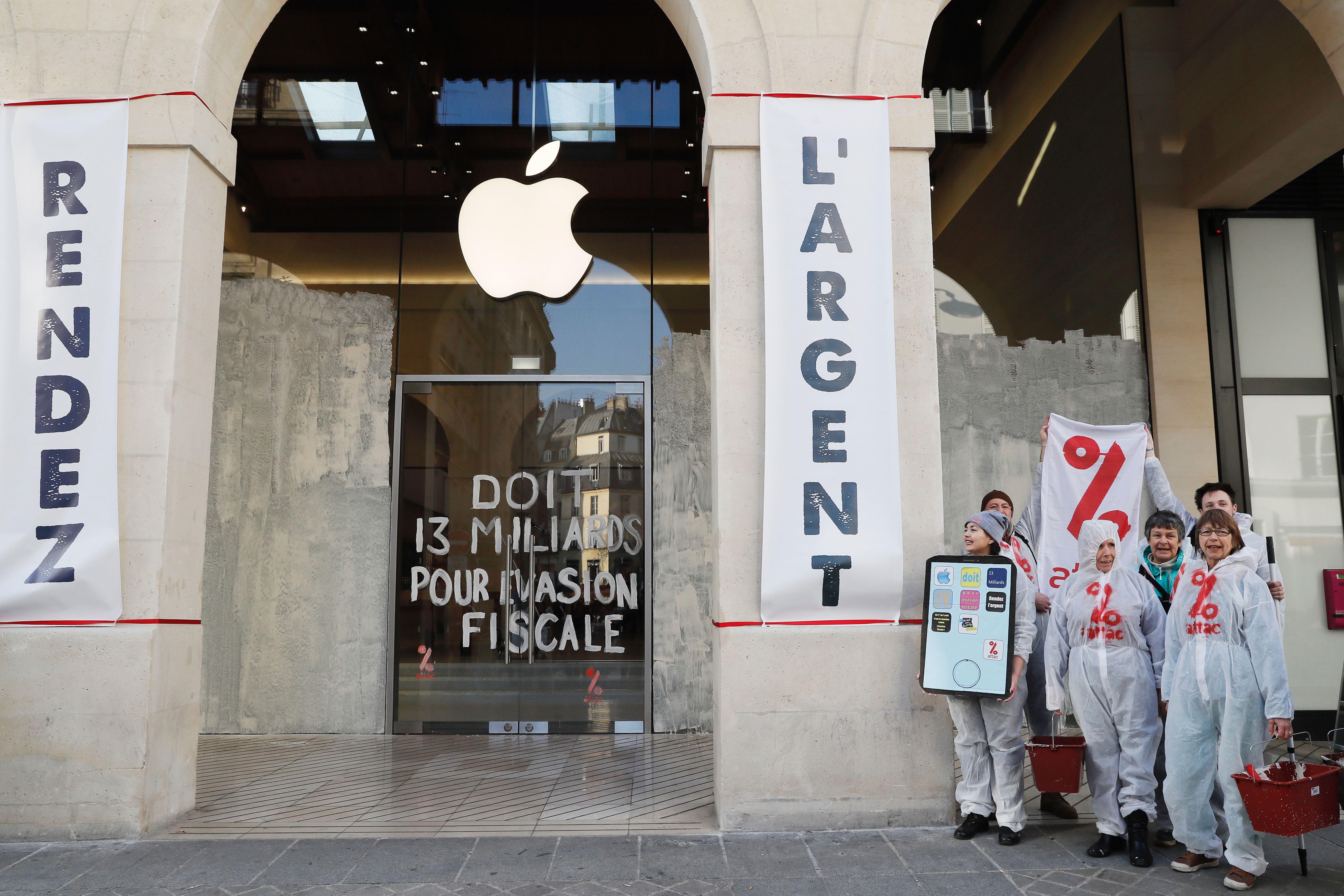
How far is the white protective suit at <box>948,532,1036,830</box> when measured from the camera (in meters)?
5.12

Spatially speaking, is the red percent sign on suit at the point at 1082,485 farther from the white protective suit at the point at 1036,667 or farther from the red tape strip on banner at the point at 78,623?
the red tape strip on banner at the point at 78,623

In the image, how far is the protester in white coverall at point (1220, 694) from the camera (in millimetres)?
4414

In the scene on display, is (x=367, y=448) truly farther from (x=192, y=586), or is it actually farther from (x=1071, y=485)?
(x=1071, y=485)

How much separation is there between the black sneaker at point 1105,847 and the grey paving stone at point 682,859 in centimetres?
185

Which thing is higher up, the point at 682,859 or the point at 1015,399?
the point at 1015,399

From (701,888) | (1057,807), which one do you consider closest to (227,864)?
(701,888)

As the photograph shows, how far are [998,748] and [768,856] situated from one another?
4.52 feet

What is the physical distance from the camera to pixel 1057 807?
18.5 feet

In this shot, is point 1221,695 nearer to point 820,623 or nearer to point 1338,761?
point 1338,761

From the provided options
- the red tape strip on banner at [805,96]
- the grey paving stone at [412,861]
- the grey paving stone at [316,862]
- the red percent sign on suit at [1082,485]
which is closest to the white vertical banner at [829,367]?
the red tape strip on banner at [805,96]

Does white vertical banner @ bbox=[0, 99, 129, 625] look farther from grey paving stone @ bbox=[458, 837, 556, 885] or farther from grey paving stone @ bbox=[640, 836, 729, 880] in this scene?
grey paving stone @ bbox=[640, 836, 729, 880]

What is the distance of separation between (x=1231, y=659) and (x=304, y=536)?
729cm

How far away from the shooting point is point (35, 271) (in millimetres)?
5707

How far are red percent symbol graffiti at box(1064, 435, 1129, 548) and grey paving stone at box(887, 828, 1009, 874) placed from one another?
10.9 feet
